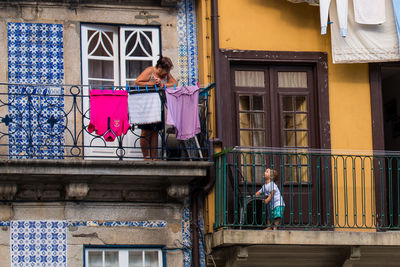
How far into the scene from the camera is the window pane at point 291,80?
1797 centimetres

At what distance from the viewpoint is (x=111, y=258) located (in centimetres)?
1686

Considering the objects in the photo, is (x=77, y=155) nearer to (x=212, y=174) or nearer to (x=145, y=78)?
(x=145, y=78)

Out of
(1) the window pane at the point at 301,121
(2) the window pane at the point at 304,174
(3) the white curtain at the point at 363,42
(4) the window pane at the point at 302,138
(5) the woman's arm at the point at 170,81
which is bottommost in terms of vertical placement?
(2) the window pane at the point at 304,174

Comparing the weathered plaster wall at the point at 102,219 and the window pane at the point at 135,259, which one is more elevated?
the weathered plaster wall at the point at 102,219

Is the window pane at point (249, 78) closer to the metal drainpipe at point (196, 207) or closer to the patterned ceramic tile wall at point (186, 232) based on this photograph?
the metal drainpipe at point (196, 207)

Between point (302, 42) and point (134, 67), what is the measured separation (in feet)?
7.76

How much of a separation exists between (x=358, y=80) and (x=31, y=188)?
4773 millimetres

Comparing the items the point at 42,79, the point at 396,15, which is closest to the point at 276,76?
the point at 396,15

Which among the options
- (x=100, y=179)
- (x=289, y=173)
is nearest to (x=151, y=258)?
(x=100, y=179)

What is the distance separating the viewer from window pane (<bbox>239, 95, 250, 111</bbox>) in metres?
17.8

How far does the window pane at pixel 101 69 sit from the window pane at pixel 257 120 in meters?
2.03

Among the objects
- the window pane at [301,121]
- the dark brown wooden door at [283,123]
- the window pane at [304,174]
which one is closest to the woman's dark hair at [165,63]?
the dark brown wooden door at [283,123]

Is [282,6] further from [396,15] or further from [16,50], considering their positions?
[16,50]

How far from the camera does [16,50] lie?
17406 millimetres
